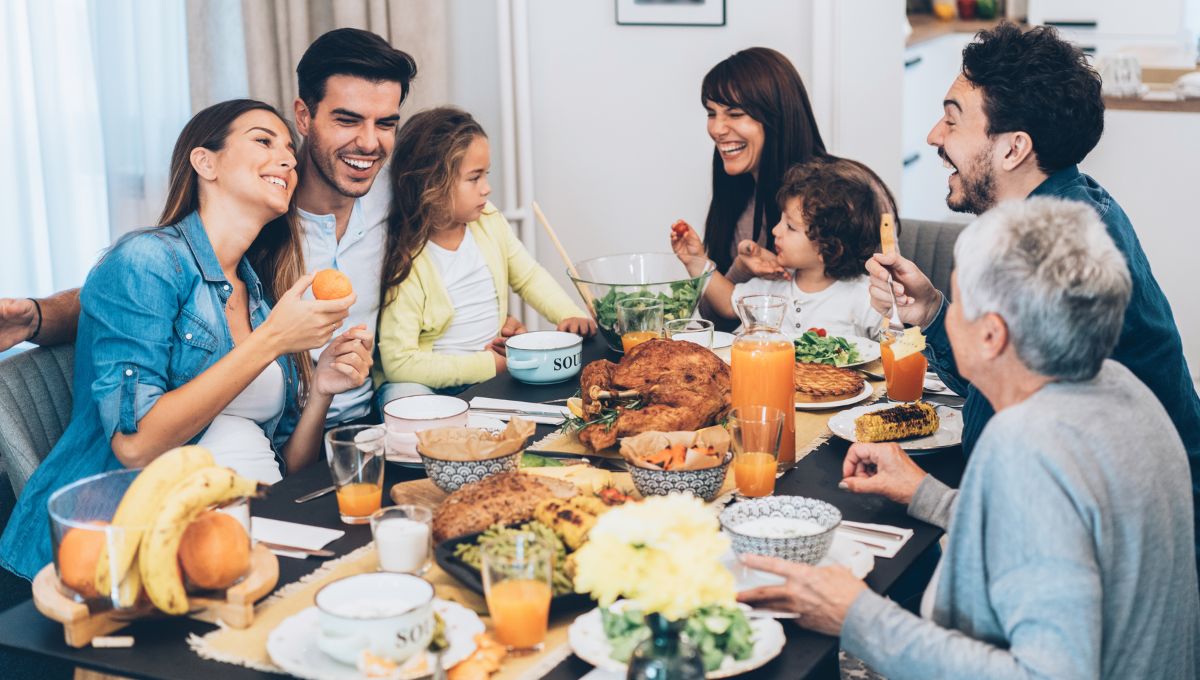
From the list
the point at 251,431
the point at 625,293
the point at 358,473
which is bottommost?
the point at 251,431

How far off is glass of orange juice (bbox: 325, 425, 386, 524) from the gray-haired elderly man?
1.95ft

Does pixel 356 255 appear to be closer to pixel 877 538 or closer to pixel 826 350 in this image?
pixel 826 350

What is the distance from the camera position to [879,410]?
2117 millimetres

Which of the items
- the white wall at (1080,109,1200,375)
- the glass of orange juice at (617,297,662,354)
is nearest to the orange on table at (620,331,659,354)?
the glass of orange juice at (617,297,662,354)

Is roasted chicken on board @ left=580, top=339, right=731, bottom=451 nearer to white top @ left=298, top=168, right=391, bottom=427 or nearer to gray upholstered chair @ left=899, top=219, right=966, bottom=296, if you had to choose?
white top @ left=298, top=168, right=391, bottom=427

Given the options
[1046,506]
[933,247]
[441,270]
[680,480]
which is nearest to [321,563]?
[680,480]

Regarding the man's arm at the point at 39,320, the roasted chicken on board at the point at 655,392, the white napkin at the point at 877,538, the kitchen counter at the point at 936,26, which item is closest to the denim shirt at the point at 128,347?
the man's arm at the point at 39,320

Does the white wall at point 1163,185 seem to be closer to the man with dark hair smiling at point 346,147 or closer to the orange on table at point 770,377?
the man with dark hair smiling at point 346,147

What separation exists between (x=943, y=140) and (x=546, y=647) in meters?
1.37

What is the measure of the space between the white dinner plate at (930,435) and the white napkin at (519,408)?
1.60 ft

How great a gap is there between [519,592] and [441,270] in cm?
172

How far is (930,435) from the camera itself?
6.79ft

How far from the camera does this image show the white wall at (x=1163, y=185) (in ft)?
15.1

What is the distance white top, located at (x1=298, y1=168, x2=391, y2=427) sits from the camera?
2801 millimetres
